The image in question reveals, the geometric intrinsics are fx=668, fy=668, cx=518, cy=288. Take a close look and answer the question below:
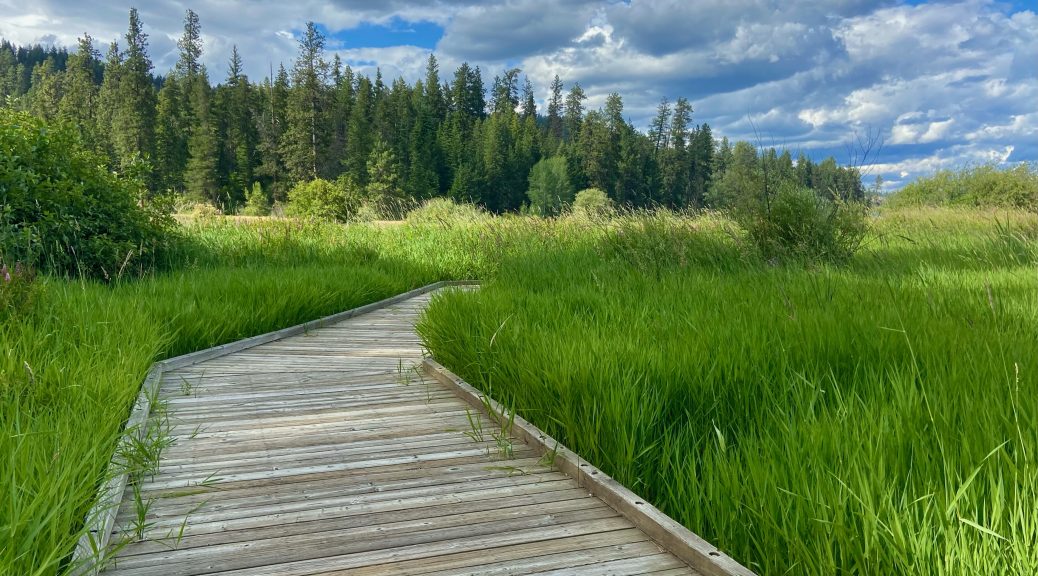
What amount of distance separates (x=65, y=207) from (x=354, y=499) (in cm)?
722

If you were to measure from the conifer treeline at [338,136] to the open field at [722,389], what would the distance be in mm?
51478

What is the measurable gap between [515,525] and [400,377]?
8.83 ft

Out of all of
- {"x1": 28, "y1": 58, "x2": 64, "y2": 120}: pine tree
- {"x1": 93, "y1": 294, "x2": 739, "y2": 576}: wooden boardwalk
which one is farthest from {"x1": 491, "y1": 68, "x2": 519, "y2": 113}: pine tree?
{"x1": 93, "y1": 294, "x2": 739, "y2": 576}: wooden boardwalk

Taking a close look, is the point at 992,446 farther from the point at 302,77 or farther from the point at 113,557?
the point at 302,77

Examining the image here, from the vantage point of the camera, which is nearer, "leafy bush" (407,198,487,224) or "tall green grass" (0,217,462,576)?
"tall green grass" (0,217,462,576)

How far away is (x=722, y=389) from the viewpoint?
3146 mm

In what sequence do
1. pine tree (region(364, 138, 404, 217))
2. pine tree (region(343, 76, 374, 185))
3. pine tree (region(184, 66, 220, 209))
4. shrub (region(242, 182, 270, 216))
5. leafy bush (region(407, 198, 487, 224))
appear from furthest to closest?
pine tree (region(343, 76, 374, 185))
pine tree (region(364, 138, 404, 217))
pine tree (region(184, 66, 220, 209))
shrub (region(242, 182, 270, 216))
leafy bush (region(407, 198, 487, 224))

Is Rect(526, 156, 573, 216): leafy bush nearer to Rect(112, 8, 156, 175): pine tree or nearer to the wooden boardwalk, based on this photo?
Rect(112, 8, 156, 175): pine tree

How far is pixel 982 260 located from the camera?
834cm

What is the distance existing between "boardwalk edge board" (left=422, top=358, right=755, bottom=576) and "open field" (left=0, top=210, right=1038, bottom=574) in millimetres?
114

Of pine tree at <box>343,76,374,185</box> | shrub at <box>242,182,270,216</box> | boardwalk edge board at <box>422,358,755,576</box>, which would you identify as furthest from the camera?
pine tree at <box>343,76,374,185</box>

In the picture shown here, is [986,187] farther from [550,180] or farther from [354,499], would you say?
[550,180]

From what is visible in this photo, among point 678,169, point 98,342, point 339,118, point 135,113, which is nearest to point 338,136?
point 339,118

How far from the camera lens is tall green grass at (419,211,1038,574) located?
190 cm
